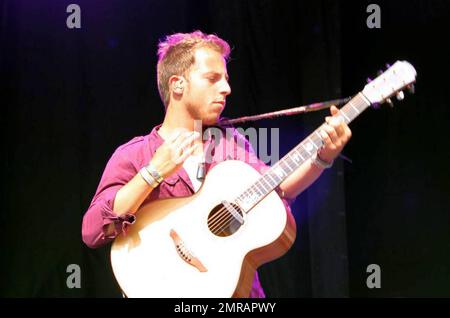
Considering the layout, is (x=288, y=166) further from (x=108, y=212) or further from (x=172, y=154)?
(x=108, y=212)

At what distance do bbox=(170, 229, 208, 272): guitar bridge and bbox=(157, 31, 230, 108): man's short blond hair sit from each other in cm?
55

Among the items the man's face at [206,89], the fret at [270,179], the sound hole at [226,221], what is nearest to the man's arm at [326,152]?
the fret at [270,179]

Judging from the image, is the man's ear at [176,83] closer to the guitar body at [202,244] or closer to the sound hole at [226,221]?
the guitar body at [202,244]

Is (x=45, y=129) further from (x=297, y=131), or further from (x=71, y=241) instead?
(x=297, y=131)

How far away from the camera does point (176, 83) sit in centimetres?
220

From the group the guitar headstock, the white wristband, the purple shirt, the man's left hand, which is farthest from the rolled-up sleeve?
the guitar headstock

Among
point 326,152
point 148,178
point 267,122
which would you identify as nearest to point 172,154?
point 148,178

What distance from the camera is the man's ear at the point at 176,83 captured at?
2184mm

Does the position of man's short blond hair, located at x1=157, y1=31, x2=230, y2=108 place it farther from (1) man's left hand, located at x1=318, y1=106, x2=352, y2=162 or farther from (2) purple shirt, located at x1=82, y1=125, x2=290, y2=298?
(1) man's left hand, located at x1=318, y1=106, x2=352, y2=162

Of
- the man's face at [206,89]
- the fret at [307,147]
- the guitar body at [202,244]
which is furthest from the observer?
the man's face at [206,89]

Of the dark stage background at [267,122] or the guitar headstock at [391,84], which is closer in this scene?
the guitar headstock at [391,84]

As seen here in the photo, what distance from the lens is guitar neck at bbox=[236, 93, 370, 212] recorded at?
1.94m

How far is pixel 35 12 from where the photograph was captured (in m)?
3.11

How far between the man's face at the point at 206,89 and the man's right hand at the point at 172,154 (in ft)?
0.55
